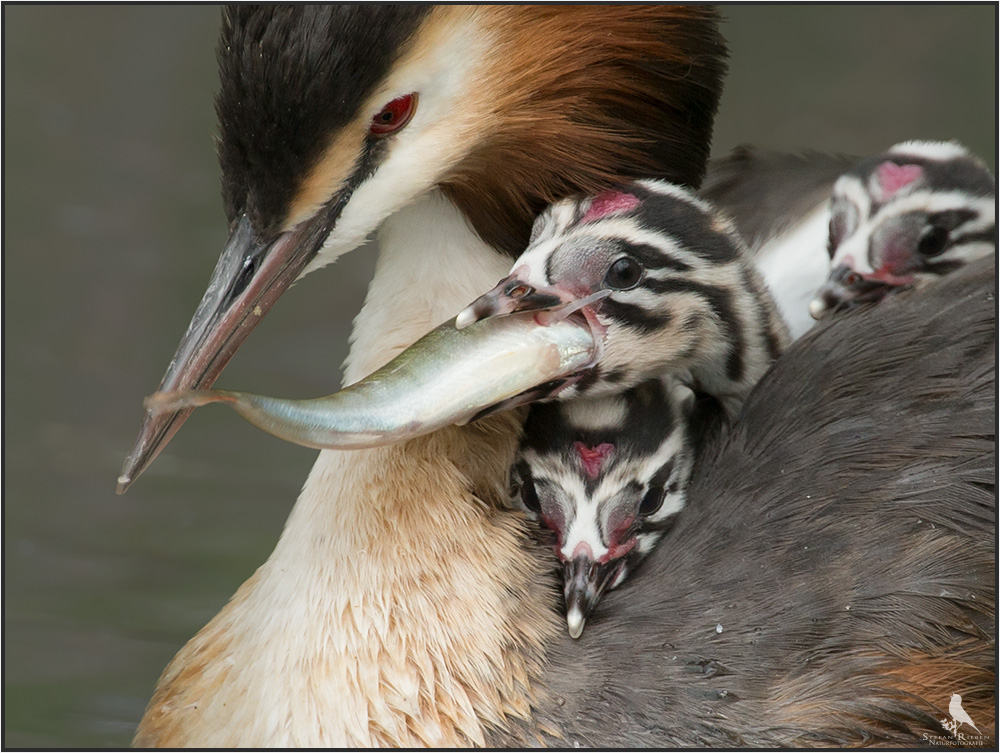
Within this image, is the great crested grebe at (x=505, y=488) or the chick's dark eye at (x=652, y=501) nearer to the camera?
the great crested grebe at (x=505, y=488)

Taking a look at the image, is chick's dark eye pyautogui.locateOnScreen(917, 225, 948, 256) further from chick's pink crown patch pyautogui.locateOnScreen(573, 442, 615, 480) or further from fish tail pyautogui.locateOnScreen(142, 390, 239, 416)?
fish tail pyautogui.locateOnScreen(142, 390, 239, 416)

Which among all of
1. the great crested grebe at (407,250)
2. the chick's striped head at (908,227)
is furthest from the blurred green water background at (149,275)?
the chick's striped head at (908,227)

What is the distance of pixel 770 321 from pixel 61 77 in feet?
11.0

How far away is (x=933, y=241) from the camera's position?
2.38 meters

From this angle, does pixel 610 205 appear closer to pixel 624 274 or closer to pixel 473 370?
pixel 624 274

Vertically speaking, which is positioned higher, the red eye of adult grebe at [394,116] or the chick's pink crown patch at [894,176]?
the red eye of adult grebe at [394,116]

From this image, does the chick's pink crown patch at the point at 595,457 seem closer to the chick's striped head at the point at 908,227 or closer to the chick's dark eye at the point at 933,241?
the chick's striped head at the point at 908,227

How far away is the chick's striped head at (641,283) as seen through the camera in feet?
6.79

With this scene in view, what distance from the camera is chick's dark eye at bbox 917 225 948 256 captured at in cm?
237

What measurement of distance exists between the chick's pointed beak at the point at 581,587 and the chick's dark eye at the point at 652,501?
0.29ft

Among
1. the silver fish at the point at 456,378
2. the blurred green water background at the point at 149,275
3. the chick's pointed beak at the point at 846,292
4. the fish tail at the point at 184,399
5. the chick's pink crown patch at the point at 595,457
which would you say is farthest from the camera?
the blurred green water background at the point at 149,275

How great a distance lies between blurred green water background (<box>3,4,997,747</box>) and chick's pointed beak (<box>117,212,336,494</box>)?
143cm

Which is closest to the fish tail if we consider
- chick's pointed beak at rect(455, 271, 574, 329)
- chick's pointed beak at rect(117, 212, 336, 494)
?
chick's pointed beak at rect(117, 212, 336, 494)

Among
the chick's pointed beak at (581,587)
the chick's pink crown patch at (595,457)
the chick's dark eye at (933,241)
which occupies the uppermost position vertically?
the chick's pink crown patch at (595,457)
